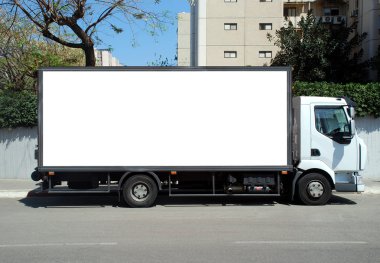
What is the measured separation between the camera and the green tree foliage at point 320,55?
2855 cm

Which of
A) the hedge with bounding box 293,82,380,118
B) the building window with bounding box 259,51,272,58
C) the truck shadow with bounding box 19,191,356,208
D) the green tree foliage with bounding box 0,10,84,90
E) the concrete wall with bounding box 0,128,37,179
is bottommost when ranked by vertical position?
the truck shadow with bounding box 19,191,356,208

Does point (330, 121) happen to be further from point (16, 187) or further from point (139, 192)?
point (16, 187)

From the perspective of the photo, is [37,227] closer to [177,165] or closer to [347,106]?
[177,165]

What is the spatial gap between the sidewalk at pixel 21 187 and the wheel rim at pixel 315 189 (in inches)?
135

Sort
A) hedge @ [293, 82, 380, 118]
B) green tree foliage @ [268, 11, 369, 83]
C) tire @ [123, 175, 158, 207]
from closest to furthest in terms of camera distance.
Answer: tire @ [123, 175, 158, 207] < hedge @ [293, 82, 380, 118] < green tree foliage @ [268, 11, 369, 83]

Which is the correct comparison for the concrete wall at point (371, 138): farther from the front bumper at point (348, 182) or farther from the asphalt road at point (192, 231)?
the front bumper at point (348, 182)

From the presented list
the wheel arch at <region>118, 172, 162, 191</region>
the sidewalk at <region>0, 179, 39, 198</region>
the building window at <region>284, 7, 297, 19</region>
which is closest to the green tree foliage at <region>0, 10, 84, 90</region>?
the sidewalk at <region>0, 179, 39, 198</region>

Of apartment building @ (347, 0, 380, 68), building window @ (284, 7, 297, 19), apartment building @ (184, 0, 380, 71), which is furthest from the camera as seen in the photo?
building window @ (284, 7, 297, 19)

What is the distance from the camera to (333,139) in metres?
12.1

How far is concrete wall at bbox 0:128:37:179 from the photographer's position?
17.7m

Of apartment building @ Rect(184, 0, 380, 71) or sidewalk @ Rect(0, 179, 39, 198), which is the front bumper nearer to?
sidewalk @ Rect(0, 179, 39, 198)

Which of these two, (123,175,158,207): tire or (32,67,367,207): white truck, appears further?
(123,175,158,207): tire

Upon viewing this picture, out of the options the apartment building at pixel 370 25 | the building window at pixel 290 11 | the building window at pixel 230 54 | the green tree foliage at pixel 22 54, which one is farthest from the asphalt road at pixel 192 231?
the building window at pixel 290 11

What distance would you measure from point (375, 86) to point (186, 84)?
8.08m
